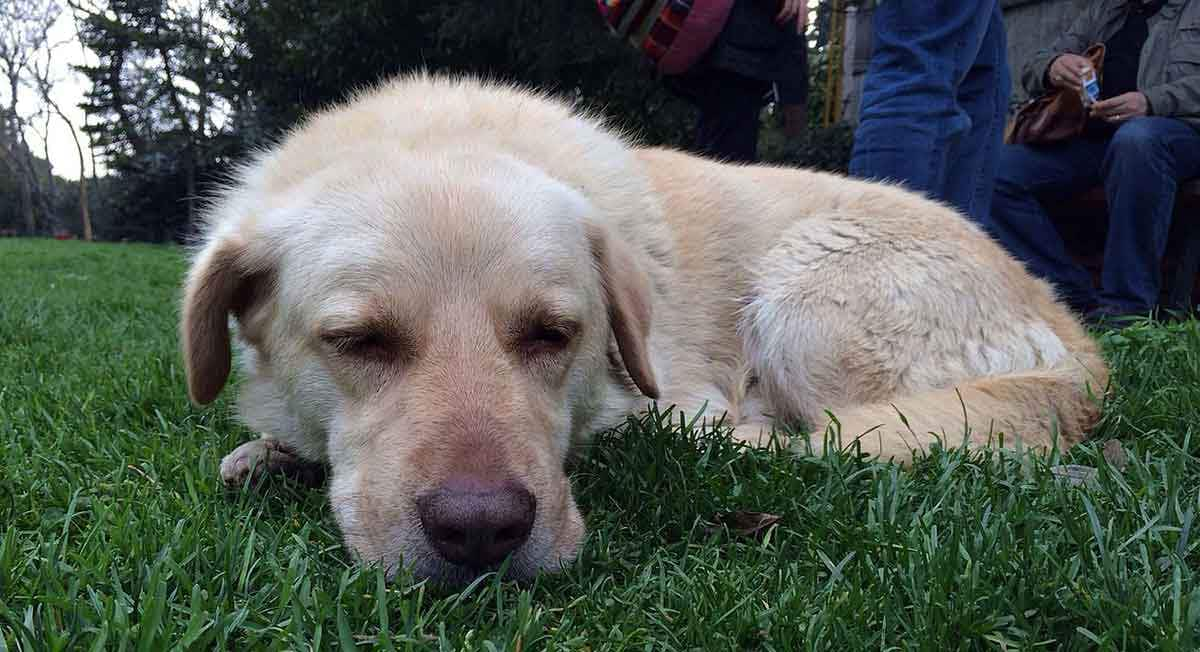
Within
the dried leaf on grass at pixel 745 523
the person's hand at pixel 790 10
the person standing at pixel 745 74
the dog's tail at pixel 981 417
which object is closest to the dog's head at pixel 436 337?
the dried leaf on grass at pixel 745 523

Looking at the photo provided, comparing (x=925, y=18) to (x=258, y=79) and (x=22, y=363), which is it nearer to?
(x=22, y=363)

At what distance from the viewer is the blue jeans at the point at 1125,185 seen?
5.12 m

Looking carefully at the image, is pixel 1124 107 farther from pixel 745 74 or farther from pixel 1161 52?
pixel 745 74

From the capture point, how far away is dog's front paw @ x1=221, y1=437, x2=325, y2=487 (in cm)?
221

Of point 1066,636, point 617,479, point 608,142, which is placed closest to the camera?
point 1066,636

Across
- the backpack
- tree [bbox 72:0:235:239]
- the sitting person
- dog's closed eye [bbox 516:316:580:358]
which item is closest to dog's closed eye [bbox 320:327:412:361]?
dog's closed eye [bbox 516:316:580:358]

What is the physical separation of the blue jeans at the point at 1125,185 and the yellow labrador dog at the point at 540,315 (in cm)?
227

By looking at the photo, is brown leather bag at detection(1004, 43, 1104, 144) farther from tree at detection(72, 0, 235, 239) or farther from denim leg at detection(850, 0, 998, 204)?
tree at detection(72, 0, 235, 239)

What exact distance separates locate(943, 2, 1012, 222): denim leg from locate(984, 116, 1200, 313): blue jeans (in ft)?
2.64

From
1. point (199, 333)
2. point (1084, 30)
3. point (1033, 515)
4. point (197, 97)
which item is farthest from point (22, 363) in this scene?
point (197, 97)

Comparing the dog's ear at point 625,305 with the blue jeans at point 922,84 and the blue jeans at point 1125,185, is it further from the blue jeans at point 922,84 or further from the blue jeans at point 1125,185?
the blue jeans at point 1125,185

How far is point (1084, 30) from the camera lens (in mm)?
5816

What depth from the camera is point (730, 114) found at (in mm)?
5211

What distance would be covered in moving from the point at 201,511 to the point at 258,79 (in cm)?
1465
